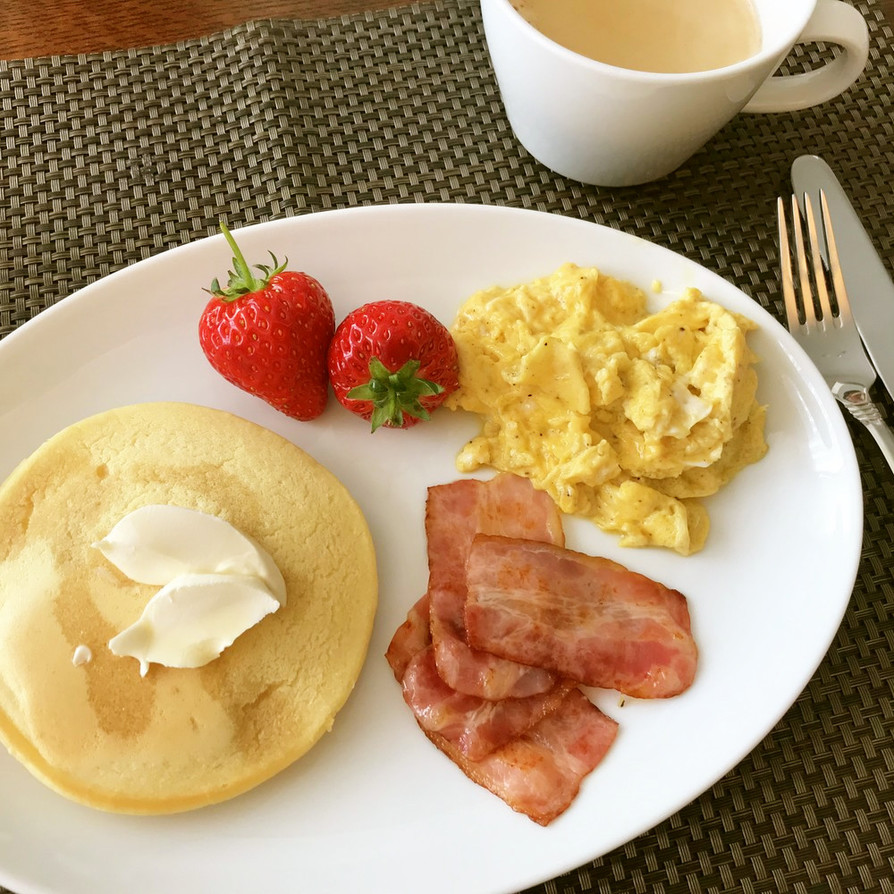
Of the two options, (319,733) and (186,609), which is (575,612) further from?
(186,609)

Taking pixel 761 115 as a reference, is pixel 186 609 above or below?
below

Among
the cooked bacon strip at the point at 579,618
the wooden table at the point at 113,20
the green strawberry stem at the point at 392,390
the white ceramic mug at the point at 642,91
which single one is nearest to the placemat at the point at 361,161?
the wooden table at the point at 113,20

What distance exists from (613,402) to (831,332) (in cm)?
55

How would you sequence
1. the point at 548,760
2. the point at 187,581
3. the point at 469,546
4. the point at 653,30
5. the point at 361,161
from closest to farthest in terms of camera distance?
the point at 187,581 < the point at 548,760 < the point at 469,546 < the point at 653,30 < the point at 361,161

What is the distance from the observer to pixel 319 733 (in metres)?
1.40

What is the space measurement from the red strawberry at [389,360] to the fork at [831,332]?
2.55 ft

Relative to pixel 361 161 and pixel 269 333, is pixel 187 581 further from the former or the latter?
pixel 361 161

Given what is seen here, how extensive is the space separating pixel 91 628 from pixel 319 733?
0.40m

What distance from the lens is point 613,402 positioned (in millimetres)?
1601

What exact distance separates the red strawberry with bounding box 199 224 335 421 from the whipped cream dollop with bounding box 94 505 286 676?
283mm

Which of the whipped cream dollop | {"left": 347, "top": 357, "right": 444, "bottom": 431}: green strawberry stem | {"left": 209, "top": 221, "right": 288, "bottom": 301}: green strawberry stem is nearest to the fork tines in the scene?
{"left": 347, "top": 357, "right": 444, "bottom": 431}: green strawberry stem

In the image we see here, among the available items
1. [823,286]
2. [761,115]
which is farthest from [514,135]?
[823,286]

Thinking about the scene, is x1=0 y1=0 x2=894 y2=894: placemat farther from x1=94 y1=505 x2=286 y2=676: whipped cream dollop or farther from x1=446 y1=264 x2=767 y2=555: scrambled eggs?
x1=94 y1=505 x2=286 y2=676: whipped cream dollop

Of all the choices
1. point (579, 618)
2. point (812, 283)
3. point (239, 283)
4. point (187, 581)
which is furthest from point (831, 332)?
point (187, 581)
